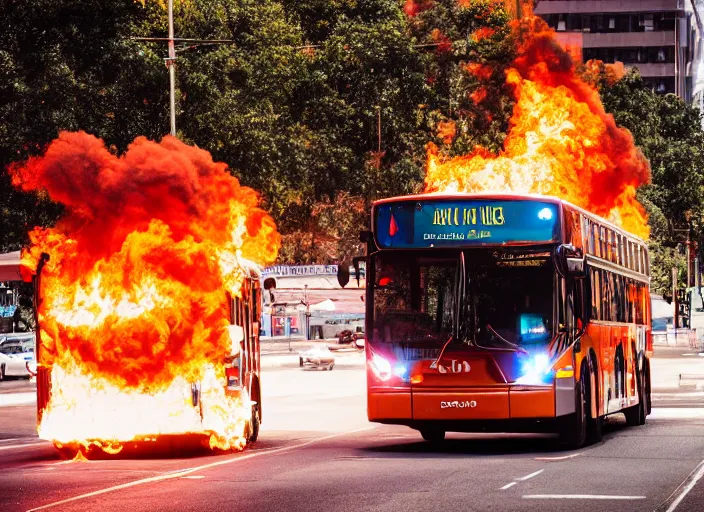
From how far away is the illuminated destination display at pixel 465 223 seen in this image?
1875 centimetres

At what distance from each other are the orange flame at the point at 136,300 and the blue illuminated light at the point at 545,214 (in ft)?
12.4

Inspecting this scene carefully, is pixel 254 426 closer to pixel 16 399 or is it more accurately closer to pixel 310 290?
pixel 16 399

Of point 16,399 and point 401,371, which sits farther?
point 16,399

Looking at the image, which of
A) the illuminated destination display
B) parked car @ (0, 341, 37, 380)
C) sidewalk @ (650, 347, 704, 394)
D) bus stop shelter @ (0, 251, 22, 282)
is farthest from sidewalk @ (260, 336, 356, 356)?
the illuminated destination display

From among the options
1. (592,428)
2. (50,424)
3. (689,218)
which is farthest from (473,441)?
(689,218)

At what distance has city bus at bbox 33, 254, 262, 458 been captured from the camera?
58.1 feet

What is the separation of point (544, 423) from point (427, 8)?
50216 millimetres

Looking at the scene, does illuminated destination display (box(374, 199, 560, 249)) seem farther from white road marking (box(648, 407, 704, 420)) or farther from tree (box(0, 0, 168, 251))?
tree (box(0, 0, 168, 251))

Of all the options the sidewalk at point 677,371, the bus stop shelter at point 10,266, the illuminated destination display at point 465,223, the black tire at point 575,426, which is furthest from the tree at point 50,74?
the black tire at point 575,426

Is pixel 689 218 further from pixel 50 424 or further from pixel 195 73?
pixel 50 424

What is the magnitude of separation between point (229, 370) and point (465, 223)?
11.3 ft

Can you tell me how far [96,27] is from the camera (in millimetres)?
42625

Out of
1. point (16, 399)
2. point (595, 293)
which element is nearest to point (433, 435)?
point (595, 293)

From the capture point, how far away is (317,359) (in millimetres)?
53844
